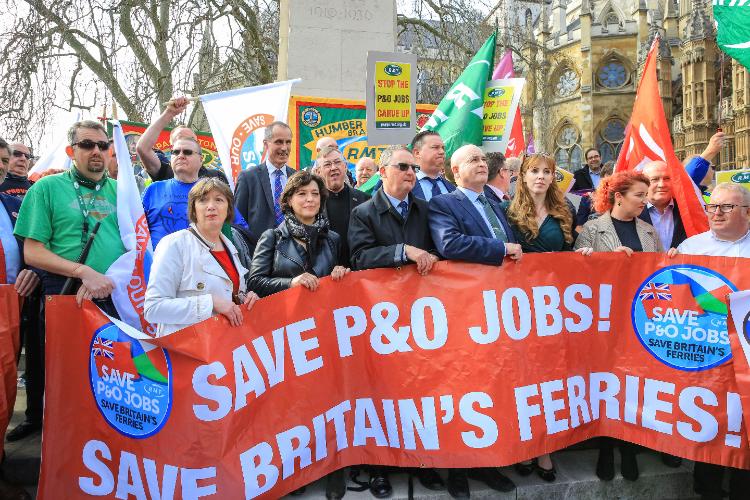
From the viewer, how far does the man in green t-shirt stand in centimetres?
337

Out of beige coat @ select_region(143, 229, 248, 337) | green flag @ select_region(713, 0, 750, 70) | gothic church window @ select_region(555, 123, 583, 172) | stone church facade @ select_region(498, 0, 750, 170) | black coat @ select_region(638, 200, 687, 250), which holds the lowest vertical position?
beige coat @ select_region(143, 229, 248, 337)

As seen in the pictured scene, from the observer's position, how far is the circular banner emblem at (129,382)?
3.05 meters

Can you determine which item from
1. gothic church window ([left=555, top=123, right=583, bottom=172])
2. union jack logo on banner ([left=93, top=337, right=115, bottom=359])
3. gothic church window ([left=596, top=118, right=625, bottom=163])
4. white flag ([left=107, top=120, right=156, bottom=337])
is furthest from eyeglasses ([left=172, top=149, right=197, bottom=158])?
gothic church window ([left=555, top=123, right=583, bottom=172])

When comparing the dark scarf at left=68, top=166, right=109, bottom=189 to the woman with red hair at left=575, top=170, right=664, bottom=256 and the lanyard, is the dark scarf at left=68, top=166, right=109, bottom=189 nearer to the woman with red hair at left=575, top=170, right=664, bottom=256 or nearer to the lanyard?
the lanyard

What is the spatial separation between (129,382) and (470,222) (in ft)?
6.77

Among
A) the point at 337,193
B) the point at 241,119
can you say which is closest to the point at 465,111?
the point at 337,193

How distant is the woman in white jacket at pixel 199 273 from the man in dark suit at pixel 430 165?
147 centimetres

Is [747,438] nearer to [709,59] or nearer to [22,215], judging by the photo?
[22,215]

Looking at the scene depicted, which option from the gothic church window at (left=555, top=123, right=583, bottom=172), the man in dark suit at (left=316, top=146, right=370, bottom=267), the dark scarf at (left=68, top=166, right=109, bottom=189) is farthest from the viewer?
the gothic church window at (left=555, top=123, right=583, bottom=172)

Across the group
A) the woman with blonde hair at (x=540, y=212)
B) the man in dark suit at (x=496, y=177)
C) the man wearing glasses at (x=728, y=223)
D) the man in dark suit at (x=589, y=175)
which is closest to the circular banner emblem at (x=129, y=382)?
the woman with blonde hair at (x=540, y=212)

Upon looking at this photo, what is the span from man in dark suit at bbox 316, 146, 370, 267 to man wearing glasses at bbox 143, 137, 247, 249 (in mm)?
872

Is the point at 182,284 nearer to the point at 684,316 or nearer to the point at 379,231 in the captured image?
the point at 379,231

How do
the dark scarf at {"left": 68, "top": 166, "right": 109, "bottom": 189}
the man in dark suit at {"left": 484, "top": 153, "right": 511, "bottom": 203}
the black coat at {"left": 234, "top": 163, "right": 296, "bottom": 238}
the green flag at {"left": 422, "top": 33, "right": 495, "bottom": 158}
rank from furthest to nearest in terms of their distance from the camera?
the green flag at {"left": 422, "top": 33, "right": 495, "bottom": 158} < the man in dark suit at {"left": 484, "top": 153, "right": 511, "bottom": 203} < the black coat at {"left": 234, "top": 163, "right": 296, "bottom": 238} < the dark scarf at {"left": 68, "top": 166, "right": 109, "bottom": 189}

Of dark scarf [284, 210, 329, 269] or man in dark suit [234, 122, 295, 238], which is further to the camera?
man in dark suit [234, 122, 295, 238]
